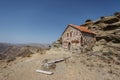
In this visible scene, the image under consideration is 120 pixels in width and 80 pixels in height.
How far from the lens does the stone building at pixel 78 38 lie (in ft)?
99.9

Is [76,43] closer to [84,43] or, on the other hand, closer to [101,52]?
[84,43]

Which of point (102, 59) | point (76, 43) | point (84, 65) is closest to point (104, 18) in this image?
point (76, 43)

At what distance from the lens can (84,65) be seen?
1919 centimetres

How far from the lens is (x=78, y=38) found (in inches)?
1224

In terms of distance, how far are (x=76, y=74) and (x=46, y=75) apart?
411 centimetres

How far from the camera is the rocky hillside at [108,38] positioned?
22984 mm

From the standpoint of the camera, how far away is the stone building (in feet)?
99.9

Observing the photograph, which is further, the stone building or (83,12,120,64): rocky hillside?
the stone building

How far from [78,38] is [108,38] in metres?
7.67

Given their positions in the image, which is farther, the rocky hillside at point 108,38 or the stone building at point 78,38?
the stone building at point 78,38

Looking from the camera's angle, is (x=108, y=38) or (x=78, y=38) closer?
(x=108, y=38)

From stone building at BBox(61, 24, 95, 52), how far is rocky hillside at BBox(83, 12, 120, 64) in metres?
2.15

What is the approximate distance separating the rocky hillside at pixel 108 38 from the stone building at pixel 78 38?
84.7 inches

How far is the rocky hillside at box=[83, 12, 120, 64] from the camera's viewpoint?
2298 centimetres
